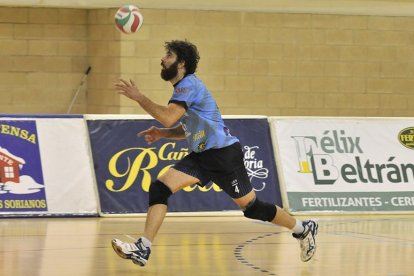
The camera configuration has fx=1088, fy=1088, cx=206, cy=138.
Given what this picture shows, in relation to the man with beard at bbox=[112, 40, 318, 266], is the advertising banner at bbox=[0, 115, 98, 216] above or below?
below

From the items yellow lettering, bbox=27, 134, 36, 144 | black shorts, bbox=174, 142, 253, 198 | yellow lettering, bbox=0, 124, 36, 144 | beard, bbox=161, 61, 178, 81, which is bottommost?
yellow lettering, bbox=27, 134, 36, 144

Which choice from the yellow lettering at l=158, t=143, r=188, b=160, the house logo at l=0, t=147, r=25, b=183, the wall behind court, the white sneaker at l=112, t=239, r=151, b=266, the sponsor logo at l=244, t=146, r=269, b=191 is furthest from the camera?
the wall behind court

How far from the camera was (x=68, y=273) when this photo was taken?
31.8 ft

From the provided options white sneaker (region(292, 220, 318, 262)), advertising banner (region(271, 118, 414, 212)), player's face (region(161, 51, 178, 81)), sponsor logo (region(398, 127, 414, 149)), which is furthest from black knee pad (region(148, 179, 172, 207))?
sponsor logo (region(398, 127, 414, 149))

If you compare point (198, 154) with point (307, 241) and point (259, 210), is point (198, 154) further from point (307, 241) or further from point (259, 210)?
point (307, 241)

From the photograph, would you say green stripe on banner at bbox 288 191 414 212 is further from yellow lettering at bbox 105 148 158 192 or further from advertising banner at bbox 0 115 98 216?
advertising banner at bbox 0 115 98 216

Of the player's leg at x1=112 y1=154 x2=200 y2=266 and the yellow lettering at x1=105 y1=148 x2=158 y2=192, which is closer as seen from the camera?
the player's leg at x1=112 y1=154 x2=200 y2=266

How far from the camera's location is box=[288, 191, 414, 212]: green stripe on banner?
15.8 meters

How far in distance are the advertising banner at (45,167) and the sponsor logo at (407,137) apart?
4753mm

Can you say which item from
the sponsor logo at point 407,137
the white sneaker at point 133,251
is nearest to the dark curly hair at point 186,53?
the white sneaker at point 133,251

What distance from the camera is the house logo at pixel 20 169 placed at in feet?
48.6

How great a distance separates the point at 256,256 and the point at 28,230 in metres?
3.55

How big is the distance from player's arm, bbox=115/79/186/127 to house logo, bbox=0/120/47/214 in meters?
5.35

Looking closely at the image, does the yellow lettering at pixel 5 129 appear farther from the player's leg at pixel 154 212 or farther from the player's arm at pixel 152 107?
the player's arm at pixel 152 107
